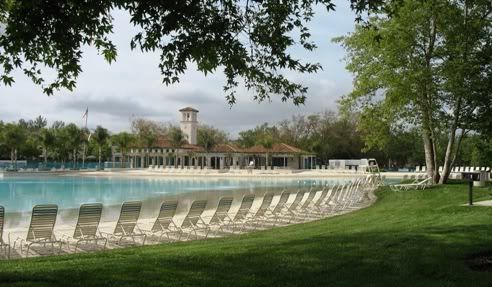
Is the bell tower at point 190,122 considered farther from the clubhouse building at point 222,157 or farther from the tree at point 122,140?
the tree at point 122,140

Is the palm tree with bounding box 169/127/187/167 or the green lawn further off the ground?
the palm tree with bounding box 169/127/187/167

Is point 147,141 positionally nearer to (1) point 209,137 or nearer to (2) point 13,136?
(1) point 209,137

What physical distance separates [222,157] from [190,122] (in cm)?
1786

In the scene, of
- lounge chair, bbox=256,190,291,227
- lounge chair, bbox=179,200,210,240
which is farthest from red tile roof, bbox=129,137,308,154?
lounge chair, bbox=179,200,210,240

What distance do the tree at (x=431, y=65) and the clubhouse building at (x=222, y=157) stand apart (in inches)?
1714

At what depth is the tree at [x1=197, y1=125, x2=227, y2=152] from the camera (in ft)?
276

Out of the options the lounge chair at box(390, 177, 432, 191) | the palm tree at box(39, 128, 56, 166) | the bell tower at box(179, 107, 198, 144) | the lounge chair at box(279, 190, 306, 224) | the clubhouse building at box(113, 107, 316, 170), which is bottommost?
the lounge chair at box(279, 190, 306, 224)

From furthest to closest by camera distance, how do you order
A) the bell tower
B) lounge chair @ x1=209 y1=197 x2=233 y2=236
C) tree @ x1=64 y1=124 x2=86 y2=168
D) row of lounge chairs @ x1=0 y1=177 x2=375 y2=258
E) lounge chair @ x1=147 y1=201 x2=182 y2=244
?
the bell tower < tree @ x1=64 y1=124 x2=86 y2=168 < lounge chair @ x1=209 y1=197 x2=233 y2=236 < lounge chair @ x1=147 y1=201 x2=182 y2=244 < row of lounge chairs @ x1=0 y1=177 x2=375 y2=258

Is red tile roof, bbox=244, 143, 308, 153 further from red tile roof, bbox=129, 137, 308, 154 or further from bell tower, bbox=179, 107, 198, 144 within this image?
bell tower, bbox=179, 107, 198, 144

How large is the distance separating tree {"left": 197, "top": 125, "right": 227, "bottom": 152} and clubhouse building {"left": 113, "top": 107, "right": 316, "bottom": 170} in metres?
3.93

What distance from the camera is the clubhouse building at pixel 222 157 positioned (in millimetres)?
72500

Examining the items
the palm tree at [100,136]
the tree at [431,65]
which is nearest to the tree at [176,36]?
the tree at [431,65]

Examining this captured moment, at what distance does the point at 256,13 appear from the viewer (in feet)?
24.1

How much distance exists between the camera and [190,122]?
91.2 meters
